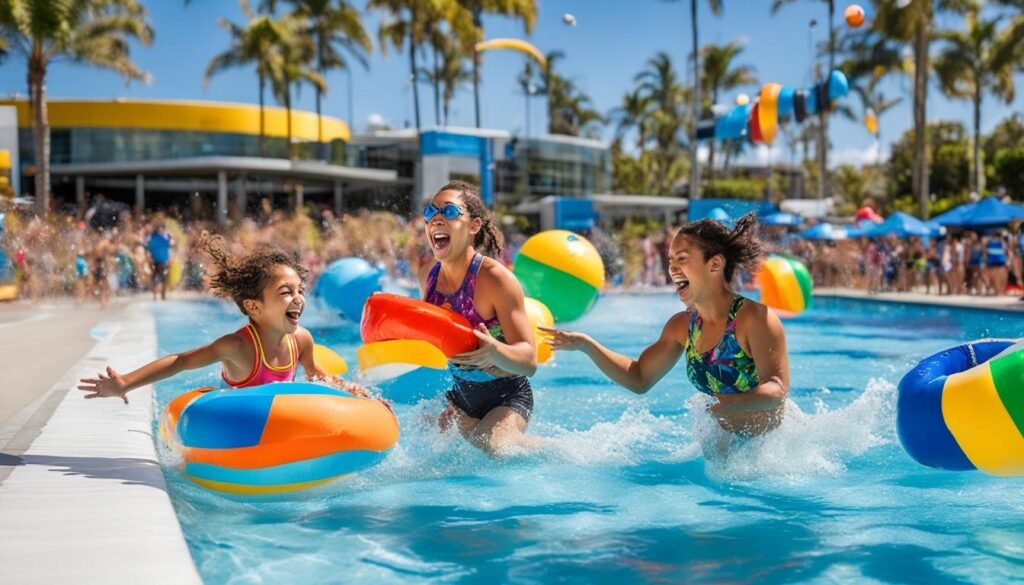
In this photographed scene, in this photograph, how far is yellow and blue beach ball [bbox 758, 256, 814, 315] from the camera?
1051cm

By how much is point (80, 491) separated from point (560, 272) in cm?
585

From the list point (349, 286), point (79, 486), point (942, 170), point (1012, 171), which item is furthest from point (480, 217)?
point (942, 170)

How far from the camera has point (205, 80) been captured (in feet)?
121

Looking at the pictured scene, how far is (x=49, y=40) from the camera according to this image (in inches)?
854

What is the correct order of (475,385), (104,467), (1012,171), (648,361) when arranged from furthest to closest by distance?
1. (1012,171)
2. (475,385)
3. (648,361)
4. (104,467)

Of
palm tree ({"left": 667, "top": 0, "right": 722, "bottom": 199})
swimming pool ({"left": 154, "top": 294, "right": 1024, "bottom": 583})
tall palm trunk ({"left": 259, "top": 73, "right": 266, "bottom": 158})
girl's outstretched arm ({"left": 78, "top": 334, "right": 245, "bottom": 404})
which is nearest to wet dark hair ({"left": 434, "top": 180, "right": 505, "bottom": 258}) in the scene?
swimming pool ({"left": 154, "top": 294, "right": 1024, "bottom": 583})

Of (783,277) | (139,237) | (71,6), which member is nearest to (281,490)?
(783,277)

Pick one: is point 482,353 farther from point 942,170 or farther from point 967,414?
point 942,170

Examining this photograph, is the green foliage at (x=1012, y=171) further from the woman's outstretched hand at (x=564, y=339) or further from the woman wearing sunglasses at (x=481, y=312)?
the woman's outstretched hand at (x=564, y=339)

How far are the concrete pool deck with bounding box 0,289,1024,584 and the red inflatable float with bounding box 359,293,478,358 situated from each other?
99 cm

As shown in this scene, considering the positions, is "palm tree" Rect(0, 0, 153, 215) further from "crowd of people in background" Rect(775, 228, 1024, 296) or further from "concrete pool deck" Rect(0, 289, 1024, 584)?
"crowd of people in background" Rect(775, 228, 1024, 296)

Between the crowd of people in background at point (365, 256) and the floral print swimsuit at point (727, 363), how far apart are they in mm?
7982

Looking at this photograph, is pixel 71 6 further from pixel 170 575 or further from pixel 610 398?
pixel 170 575

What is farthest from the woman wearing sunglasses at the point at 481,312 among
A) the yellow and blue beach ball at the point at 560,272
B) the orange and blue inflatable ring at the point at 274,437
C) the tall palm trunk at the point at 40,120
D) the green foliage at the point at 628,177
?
the green foliage at the point at 628,177
